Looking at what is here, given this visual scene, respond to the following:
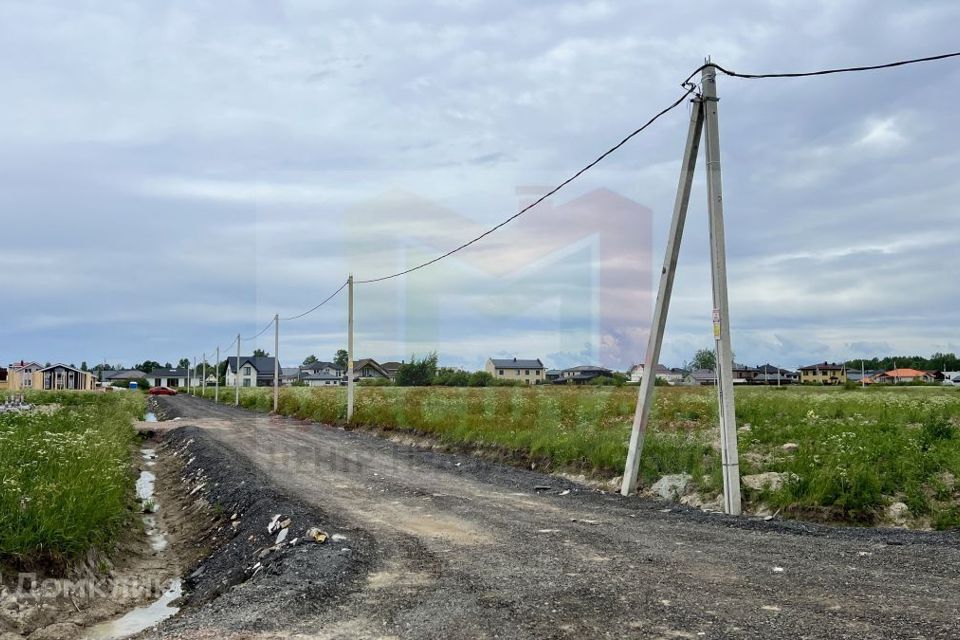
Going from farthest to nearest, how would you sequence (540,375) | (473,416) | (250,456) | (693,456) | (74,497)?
1. (540,375)
2. (473,416)
3. (250,456)
4. (693,456)
5. (74,497)

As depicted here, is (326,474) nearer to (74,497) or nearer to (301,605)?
(74,497)

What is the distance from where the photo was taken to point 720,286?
35.6 ft

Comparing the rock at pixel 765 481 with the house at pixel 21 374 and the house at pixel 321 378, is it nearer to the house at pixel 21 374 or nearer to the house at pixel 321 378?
the house at pixel 21 374

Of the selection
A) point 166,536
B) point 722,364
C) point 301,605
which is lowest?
point 166,536

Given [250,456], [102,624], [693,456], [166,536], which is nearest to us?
[102,624]

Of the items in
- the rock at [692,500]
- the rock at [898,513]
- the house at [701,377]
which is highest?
the house at [701,377]

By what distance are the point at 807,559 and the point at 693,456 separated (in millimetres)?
5393

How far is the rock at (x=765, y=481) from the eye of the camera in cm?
1070

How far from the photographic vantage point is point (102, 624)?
717 centimetres

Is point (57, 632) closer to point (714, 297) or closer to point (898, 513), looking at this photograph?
point (714, 297)

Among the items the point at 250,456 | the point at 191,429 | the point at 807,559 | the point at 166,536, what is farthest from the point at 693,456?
the point at 191,429

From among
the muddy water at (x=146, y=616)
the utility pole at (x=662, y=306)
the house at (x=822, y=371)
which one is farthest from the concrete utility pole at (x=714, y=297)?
the house at (x=822, y=371)

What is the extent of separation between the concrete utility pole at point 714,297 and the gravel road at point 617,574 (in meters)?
0.79

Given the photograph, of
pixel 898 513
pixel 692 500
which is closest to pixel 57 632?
pixel 692 500
